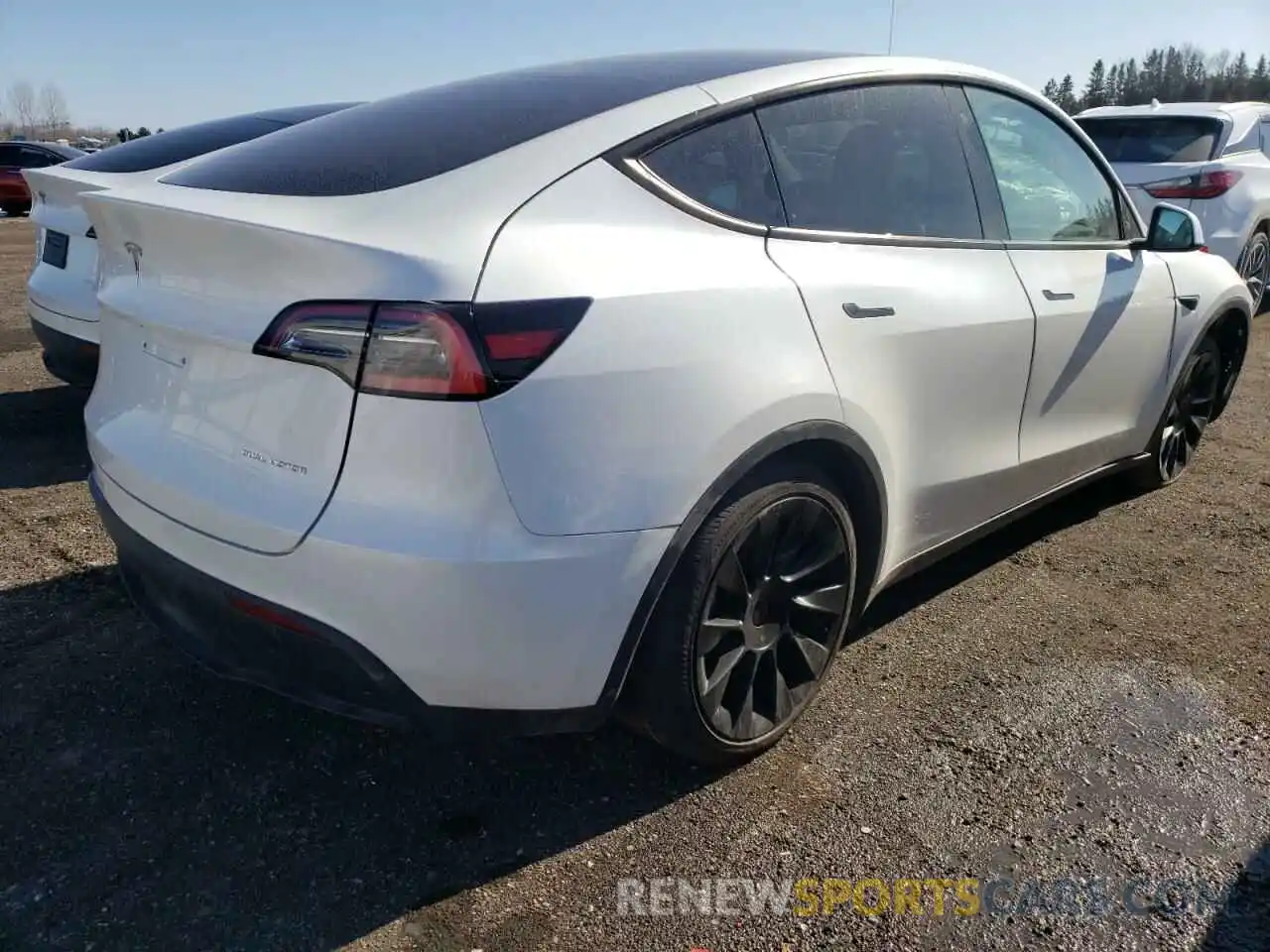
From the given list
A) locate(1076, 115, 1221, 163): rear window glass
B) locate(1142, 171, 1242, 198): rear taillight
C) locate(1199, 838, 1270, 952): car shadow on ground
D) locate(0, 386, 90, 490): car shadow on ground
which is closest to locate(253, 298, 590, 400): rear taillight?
locate(1199, 838, 1270, 952): car shadow on ground

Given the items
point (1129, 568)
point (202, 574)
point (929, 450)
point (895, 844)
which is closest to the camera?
point (202, 574)

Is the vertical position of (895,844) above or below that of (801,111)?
below

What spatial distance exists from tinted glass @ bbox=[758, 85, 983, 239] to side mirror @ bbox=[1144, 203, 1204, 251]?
3.80 feet

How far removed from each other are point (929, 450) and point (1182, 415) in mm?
2222

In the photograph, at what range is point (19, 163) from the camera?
69.1 ft

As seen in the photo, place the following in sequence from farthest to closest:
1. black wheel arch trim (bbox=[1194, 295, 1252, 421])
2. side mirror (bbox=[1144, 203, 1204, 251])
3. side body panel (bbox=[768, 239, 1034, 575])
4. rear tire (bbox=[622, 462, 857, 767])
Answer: black wheel arch trim (bbox=[1194, 295, 1252, 421]) < side mirror (bbox=[1144, 203, 1204, 251]) < side body panel (bbox=[768, 239, 1034, 575]) < rear tire (bbox=[622, 462, 857, 767])

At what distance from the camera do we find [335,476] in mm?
1985

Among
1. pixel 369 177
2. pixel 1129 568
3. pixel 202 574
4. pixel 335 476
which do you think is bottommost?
pixel 1129 568

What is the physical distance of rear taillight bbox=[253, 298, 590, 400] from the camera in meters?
1.89

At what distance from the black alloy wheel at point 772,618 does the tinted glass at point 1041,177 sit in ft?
4.45

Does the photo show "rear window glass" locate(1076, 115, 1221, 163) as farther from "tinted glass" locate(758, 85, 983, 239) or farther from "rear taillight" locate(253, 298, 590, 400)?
"rear taillight" locate(253, 298, 590, 400)

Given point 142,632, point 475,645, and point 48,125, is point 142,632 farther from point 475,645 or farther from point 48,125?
point 48,125

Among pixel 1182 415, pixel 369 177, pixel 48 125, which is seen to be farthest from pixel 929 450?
pixel 48 125

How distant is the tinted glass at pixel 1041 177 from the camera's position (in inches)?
130
